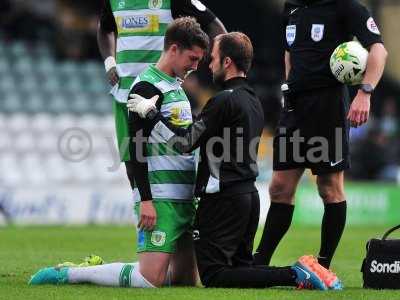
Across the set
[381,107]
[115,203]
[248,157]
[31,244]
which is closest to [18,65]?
[115,203]

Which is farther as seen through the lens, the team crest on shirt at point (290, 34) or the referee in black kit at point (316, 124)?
the team crest on shirt at point (290, 34)

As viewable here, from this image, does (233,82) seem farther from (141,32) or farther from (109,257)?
(109,257)

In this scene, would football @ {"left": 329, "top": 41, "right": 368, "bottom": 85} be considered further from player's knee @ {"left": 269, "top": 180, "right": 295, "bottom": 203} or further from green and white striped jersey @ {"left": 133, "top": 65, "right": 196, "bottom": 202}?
green and white striped jersey @ {"left": 133, "top": 65, "right": 196, "bottom": 202}

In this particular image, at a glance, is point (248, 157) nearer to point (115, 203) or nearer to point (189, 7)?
point (189, 7)

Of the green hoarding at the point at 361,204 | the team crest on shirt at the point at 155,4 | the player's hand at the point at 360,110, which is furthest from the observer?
the green hoarding at the point at 361,204

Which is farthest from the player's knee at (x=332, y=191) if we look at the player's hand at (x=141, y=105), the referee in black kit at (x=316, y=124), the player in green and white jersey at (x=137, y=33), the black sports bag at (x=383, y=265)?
the player's hand at (x=141, y=105)

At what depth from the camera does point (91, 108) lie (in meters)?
19.6

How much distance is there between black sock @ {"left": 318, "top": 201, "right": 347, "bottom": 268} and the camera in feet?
25.1

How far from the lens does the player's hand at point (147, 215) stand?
6.76m

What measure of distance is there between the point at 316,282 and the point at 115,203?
30.5 ft

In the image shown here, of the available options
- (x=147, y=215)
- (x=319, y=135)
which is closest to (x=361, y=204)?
(x=319, y=135)

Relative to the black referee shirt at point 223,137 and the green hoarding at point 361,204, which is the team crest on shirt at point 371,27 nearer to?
the black referee shirt at point 223,137

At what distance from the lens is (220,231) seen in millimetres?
6855

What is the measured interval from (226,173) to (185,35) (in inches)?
36.2
